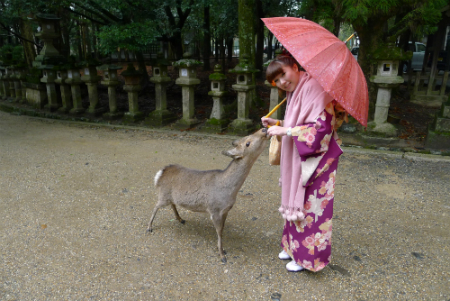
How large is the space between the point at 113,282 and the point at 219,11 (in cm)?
952

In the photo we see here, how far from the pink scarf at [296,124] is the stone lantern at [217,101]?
4.43 metres

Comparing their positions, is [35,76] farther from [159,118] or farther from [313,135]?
[313,135]

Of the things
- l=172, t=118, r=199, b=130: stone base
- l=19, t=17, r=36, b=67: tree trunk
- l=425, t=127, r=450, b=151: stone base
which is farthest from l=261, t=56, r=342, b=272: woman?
l=19, t=17, r=36, b=67: tree trunk

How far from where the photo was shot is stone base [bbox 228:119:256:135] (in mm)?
6688

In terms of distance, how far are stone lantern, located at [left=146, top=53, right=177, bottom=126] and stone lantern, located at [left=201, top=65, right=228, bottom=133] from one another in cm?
113

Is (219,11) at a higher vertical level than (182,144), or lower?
higher

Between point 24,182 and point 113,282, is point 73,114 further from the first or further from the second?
point 113,282

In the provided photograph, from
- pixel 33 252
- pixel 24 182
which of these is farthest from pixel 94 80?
pixel 33 252

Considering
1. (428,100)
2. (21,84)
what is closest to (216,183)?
(428,100)

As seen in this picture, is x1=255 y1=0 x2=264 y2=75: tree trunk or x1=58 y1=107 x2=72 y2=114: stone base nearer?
x1=58 y1=107 x2=72 y2=114: stone base

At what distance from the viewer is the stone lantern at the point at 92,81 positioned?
323 inches

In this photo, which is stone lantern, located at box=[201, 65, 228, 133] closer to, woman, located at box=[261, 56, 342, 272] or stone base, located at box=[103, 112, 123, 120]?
stone base, located at box=[103, 112, 123, 120]

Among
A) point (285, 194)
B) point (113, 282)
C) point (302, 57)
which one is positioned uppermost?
point (302, 57)

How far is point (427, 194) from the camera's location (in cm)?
414
